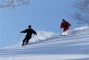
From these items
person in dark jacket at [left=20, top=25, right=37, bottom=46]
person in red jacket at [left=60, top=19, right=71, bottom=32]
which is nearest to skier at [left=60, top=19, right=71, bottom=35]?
person in red jacket at [left=60, top=19, right=71, bottom=32]

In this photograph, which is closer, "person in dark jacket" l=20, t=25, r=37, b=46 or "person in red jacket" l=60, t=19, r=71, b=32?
"person in dark jacket" l=20, t=25, r=37, b=46

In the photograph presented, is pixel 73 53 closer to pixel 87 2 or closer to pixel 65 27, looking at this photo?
pixel 65 27

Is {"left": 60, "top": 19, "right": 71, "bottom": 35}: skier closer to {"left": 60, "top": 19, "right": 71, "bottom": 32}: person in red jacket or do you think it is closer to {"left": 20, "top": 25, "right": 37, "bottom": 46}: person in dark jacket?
{"left": 60, "top": 19, "right": 71, "bottom": 32}: person in red jacket

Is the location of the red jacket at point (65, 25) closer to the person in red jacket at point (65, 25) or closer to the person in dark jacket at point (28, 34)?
the person in red jacket at point (65, 25)

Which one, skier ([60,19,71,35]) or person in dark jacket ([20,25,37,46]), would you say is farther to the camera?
skier ([60,19,71,35])

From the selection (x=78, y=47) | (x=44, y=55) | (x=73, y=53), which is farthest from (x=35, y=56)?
(x=78, y=47)

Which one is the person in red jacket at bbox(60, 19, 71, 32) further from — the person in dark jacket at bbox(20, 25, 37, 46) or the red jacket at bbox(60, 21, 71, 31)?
the person in dark jacket at bbox(20, 25, 37, 46)

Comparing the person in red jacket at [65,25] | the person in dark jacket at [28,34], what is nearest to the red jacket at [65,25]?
the person in red jacket at [65,25]

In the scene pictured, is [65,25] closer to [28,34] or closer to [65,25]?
[65,25]

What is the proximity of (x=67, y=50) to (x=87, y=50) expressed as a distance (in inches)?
43.5

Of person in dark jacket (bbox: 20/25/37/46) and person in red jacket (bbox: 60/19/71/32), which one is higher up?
person in red jacket (bbox: 60/19/71/32)

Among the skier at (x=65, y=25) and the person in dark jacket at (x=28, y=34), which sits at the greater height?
the skier at (x=65, y=25)

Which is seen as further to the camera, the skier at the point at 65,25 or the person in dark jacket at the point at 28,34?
the skier at the point at 65,25

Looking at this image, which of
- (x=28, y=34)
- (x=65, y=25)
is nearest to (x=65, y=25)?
(x=65, y=25)
